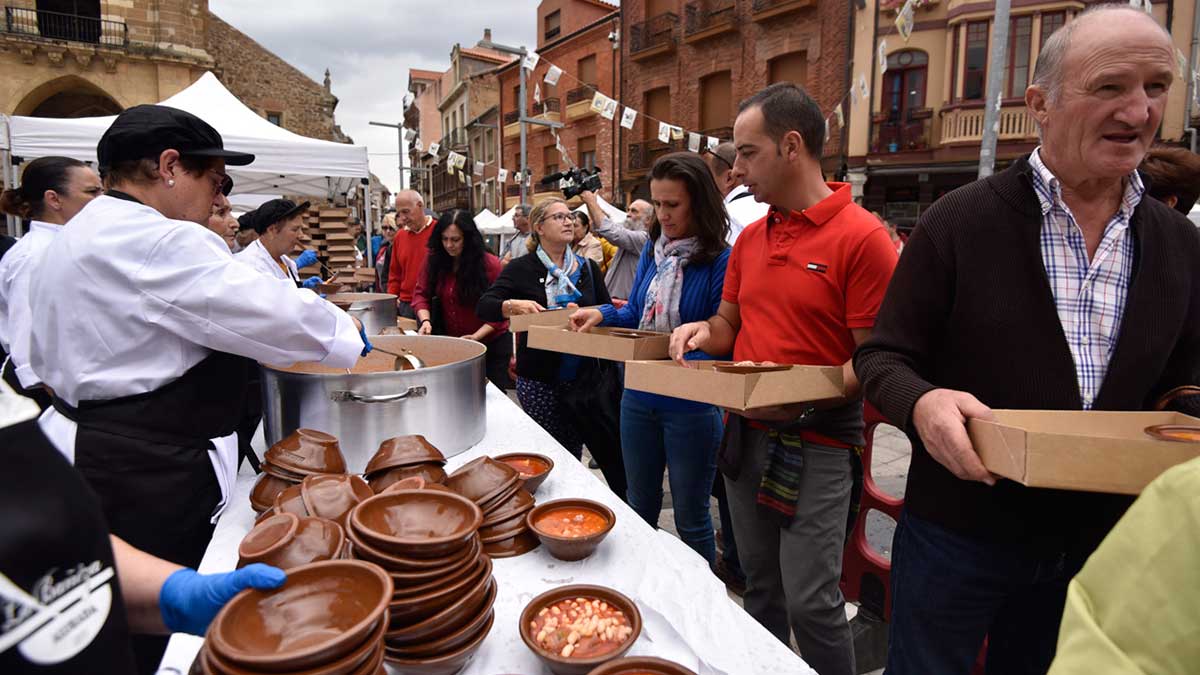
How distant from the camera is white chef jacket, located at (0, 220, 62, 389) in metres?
2.40

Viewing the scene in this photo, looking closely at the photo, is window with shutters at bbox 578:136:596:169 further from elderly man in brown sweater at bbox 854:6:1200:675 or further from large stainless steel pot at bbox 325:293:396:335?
elderly man in brown sweater at bbox 854:6:1200:675

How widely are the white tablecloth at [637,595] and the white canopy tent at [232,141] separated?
4728 mm

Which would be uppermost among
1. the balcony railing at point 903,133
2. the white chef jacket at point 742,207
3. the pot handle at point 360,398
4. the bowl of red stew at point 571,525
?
the balcony railing at point 903,133

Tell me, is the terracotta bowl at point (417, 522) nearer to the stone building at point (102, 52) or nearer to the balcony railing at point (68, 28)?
the stone building at point (102, 52)

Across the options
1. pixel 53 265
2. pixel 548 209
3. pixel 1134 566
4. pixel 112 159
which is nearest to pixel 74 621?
pixel 1134 566

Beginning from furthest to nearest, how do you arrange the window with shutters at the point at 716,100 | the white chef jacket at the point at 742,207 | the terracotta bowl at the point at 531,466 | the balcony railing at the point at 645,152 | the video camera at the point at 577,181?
1. the balcony railing at the point at 645,152
2. the window with shutters at the point at 716,100
3. the video camera at the point at 577,181
4. the white chef jacket at the point at 742,207
5. the terracotta bowl at the point at 531,466

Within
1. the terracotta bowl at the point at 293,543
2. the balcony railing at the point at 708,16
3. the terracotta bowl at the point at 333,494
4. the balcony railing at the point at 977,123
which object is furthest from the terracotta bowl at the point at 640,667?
the balcony railing at the point at 708,16

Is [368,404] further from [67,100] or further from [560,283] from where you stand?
[67,100]

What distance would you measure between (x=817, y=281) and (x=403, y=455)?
3.82 feet

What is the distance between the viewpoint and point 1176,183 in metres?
2.15

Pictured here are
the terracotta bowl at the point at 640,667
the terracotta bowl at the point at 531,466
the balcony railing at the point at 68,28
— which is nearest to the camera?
the terracotta bowl at the point at 640,667

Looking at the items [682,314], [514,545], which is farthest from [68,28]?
[514,545]

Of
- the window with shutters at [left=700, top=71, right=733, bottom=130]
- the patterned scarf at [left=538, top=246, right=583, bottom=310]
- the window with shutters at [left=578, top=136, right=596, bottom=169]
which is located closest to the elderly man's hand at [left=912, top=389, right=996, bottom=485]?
the patterned scarf at [left=538, top=246, right=583, bottom=310]

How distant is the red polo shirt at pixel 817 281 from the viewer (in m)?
1.61
